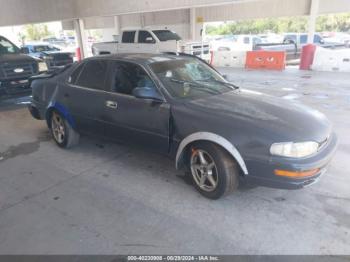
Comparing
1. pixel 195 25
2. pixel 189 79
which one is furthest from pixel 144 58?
pixel 195 25

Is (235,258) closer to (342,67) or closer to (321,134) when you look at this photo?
(321,134)

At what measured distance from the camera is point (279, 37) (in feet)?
83.8

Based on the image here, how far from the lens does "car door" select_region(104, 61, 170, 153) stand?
3556 mm

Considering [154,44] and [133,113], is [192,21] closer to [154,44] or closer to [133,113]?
[154,44]

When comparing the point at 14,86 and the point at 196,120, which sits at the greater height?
the point at 196,120

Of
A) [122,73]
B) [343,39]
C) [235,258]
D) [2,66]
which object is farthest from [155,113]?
[343,39]

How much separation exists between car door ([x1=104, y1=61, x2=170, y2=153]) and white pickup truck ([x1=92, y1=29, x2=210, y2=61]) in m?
9.53

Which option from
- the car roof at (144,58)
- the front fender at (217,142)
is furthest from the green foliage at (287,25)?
the front fender at (217,142)

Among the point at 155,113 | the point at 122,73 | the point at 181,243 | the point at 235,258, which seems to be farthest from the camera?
the point at 122,73

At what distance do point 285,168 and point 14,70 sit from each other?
27.5ft

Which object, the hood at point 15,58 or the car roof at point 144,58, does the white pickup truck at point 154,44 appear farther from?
the car roof at point 144,58

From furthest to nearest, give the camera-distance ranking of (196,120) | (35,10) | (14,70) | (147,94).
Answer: (35,10), (14,70), (147,94), (196,120)

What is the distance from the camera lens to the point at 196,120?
3.24 metres

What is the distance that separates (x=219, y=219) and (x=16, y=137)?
450 centimetres
